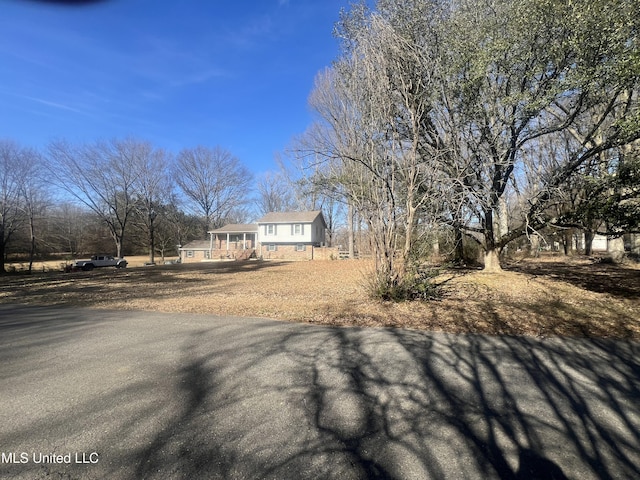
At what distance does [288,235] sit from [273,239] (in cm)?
189

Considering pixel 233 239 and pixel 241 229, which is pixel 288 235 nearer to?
pixel 241 229

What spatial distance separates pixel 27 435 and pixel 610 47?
10.6 metres

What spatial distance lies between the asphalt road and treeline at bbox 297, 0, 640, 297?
349 centimetres

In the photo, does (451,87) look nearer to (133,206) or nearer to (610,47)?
(610,47)

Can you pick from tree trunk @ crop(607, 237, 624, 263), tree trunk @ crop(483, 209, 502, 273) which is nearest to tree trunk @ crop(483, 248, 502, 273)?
tree trunk @ crop(483, 209, 502, 273)

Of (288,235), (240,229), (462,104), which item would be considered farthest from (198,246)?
(462,104)

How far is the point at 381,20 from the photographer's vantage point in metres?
7.46

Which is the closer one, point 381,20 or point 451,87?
point 381,20

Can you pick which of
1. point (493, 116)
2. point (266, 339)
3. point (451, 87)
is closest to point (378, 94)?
point (451, 87)

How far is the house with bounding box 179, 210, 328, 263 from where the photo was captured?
35.3 m

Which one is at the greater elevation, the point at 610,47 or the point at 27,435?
the point at 610,47

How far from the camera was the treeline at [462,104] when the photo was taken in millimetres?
6855

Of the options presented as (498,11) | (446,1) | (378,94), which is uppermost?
(446,1)


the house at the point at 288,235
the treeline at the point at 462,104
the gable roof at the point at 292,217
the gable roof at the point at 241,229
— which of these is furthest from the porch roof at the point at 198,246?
the treeline at the point at 462,104
